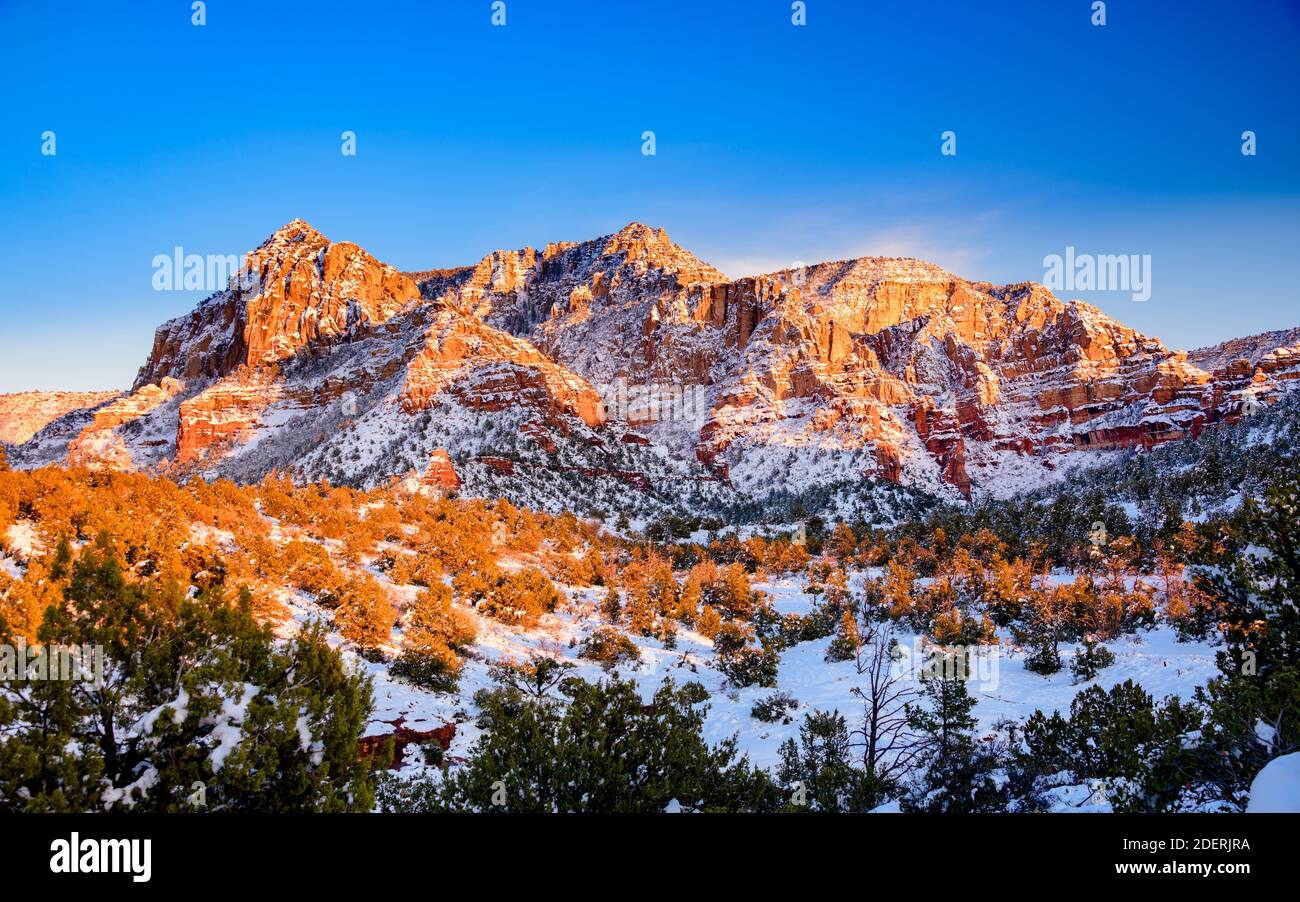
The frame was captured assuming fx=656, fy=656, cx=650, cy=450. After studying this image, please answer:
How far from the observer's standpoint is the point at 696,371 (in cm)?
15950

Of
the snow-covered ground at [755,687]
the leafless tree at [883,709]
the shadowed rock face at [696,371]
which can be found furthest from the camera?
the shadowed rock face at [696,371]

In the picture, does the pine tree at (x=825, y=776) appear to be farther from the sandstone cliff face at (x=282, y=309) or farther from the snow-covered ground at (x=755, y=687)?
the sandstone cliff face at (x=282, y=309)

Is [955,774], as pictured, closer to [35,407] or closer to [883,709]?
[883,709]

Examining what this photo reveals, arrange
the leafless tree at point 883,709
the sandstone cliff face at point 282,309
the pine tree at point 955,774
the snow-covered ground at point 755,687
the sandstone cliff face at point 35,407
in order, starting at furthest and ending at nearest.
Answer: the sandstone cliff face at point 35,407 → the sandstone cliff face at point 282,309 → the snow-covered ground at point 755,687 → the leafless tree at point 883,709 → the pine tree at point 955,774

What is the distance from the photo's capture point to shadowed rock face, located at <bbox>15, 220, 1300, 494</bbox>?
344 feet

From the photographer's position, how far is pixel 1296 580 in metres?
9.23

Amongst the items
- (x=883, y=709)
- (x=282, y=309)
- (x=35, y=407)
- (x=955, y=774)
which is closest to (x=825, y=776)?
(x=955, y=774)

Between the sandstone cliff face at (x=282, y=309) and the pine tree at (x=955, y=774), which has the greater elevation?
the sandstone cliff face at (x=282, y=309)

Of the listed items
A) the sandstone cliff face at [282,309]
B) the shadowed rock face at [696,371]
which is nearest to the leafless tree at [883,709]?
the shadowed rock face at [696,371]

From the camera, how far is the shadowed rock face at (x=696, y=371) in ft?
344

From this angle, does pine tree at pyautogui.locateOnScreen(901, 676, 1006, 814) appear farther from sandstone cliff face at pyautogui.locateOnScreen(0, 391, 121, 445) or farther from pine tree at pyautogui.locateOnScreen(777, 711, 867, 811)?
sandstone cliff face at pyautogui.locateOnScreen(0, 391, 121, 445)
